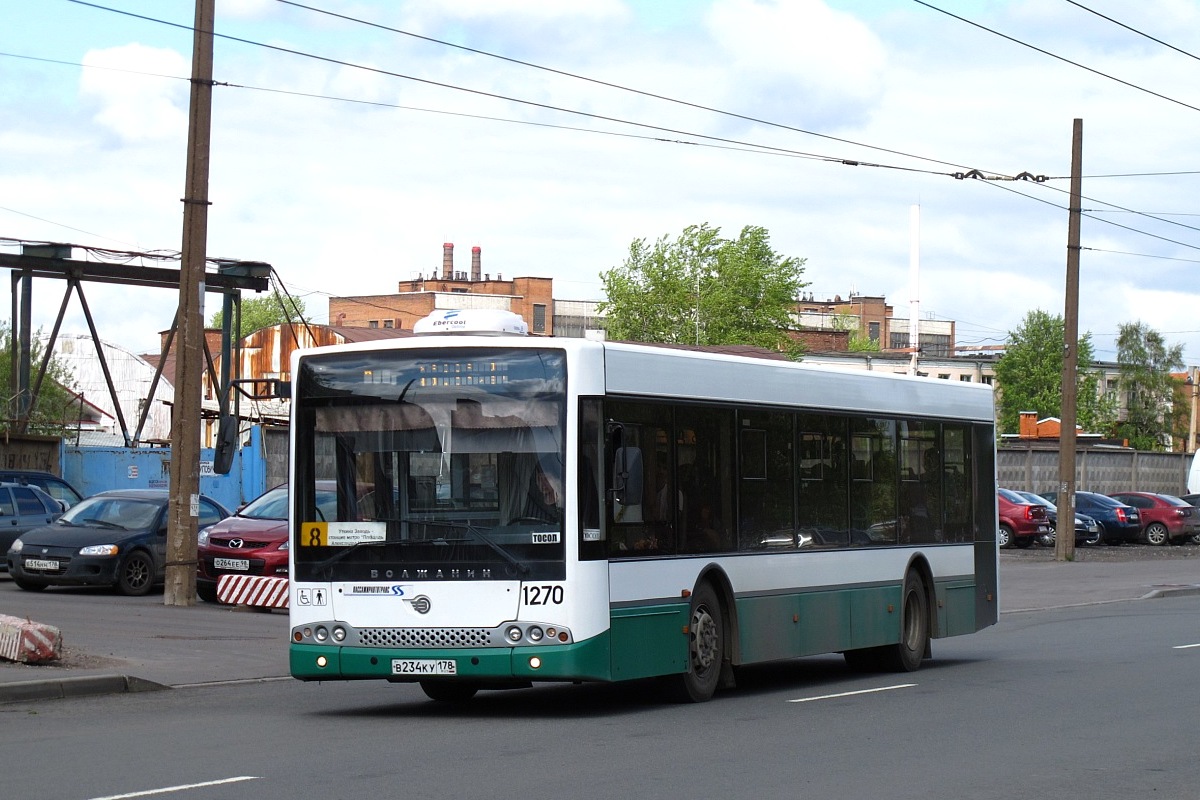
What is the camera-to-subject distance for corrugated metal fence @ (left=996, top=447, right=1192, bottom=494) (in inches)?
2339

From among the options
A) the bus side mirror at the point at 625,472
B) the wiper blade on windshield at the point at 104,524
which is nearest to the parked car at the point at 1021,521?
the wiper blade on windshield at the point at 104,524

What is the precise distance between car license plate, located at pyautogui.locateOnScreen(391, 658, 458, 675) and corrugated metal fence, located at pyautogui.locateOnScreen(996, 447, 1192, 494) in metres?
45.8

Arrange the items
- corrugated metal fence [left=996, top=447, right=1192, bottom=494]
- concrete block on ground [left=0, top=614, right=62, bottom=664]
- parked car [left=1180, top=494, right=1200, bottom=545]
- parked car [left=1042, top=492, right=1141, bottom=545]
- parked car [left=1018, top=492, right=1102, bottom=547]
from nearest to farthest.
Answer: concrete block on ground [left=0, top=614, right=62, bottom=664] < parked car [left=1018, top=492, right=1102, bottom=547] < parked car [left=1042, top=492, right=1141, bottom=545] < parked car [left=1180, top=494, right=1200, bottom=545] < corrugated metal fence [left=996, top=447, right=1192, bottom=494]

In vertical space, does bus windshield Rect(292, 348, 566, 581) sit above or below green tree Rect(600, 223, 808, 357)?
below

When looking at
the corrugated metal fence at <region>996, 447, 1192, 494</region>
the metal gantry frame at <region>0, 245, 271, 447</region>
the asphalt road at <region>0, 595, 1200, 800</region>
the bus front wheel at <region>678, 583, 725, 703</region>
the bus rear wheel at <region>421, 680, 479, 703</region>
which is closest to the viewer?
the asphalt road at <region>0, 595, 1200, 800</region>

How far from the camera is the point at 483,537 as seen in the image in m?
12.1

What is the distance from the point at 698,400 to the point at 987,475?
6.00 metres

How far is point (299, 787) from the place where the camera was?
887 centimetres

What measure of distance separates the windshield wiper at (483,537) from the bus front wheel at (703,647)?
1.73m

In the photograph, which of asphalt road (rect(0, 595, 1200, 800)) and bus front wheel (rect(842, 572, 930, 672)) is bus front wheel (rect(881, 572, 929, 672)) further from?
asphalt road (rect(0, 595, 1200, 800))

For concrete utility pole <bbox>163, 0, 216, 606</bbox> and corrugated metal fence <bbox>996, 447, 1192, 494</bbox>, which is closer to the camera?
concrete utility pole <bbox>163, 0, 216, 606</bbox>

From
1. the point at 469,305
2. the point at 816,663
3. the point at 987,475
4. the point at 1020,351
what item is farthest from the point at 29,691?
the point at 1020,351

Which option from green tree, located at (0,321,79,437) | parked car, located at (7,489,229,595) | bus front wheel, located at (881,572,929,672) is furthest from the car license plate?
green tree, located at (0,321,79,437)

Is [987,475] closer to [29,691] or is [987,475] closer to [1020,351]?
[29,691]
